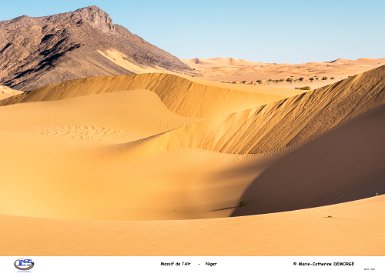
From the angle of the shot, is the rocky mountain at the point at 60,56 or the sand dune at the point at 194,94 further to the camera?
the rocky mountain at the point at 60,56

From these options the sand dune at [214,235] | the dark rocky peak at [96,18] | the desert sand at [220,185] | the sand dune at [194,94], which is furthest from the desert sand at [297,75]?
the sand dune at [214,235]

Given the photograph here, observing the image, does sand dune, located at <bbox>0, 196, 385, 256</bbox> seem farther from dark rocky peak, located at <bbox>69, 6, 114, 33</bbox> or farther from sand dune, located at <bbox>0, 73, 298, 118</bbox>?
dark rocky peak, located at <bbox>69, 6, 114, 33</bbox>

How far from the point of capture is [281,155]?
20688 millimetres

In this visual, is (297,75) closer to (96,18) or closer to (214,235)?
(96,18)

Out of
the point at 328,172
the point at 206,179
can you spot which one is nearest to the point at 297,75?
the point at 206,179

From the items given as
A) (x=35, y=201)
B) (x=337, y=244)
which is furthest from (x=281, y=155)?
(x=337, y=244)

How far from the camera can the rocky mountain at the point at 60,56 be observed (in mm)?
86750

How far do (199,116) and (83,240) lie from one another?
3114 cm

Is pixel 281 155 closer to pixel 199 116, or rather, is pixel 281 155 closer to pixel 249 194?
pixel 249 194

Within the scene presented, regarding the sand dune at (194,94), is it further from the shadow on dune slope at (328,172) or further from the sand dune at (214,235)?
the sand dune at (214,235)

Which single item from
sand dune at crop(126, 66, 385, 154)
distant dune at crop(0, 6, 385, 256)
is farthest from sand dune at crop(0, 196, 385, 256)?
sand dune at crop(126, 66, 385, 154)
